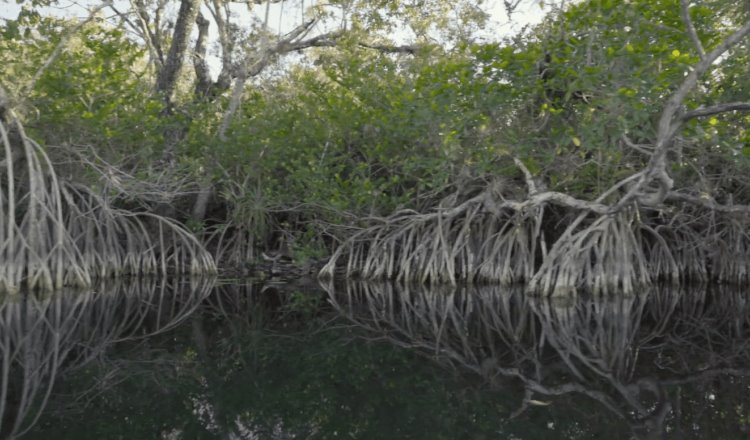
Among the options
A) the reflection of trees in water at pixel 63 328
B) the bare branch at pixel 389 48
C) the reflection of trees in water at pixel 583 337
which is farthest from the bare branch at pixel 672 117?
the bare branch at pixel 389 48

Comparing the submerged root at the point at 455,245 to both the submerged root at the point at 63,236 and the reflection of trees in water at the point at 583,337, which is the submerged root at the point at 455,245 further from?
the submerged root at the point at 63,236

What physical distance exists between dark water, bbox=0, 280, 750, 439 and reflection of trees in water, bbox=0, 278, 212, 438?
0.02 metres

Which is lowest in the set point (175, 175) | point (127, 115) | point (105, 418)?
point (105, 418)

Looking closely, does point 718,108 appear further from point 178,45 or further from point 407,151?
point 178,45

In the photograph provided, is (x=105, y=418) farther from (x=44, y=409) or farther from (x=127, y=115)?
(x=127, y=115)

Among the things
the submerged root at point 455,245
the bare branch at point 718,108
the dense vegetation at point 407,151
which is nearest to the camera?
the bare branch at point 718,108

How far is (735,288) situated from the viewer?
11.2 metres

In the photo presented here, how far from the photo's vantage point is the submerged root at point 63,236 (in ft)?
30.9

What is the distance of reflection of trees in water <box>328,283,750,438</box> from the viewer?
15.6 ft

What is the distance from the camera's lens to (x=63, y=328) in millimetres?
6758

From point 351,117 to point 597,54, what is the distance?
502 centimetres

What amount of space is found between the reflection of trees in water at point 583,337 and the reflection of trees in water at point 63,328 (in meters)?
2.27

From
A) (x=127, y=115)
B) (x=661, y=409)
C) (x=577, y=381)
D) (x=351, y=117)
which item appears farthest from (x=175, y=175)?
(x=661, y=409)

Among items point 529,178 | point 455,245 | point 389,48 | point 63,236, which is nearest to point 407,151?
point 455,245
